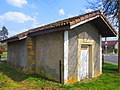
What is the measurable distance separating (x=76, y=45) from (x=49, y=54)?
1.81 metres

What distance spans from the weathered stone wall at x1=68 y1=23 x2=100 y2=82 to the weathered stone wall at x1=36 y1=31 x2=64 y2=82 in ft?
2.14

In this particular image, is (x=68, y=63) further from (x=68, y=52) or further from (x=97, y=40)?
(x=97, y=40)

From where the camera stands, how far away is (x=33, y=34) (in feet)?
43.7

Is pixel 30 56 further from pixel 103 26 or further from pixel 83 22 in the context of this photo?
pixel 103 26

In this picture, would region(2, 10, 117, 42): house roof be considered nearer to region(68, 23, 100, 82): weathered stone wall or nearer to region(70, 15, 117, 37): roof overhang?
region(70, 15, 117, 37): roof overhang

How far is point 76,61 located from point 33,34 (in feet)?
11.9

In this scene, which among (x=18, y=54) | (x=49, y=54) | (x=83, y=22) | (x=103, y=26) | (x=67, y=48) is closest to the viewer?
(x=67, y=48)

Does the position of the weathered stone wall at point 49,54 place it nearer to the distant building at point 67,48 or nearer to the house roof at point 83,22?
A: the distant building at point 67,48

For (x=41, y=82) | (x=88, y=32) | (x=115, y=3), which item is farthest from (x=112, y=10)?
(x=41, y=82)

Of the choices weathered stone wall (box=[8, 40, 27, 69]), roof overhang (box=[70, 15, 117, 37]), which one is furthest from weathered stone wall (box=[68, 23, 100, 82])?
weathered stone wall (box=[8, 40, 27, 69])

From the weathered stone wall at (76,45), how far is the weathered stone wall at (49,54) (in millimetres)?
654

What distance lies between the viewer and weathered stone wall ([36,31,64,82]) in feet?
37.2

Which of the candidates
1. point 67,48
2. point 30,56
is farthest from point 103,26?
point 30,56

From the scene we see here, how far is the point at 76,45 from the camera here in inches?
462
